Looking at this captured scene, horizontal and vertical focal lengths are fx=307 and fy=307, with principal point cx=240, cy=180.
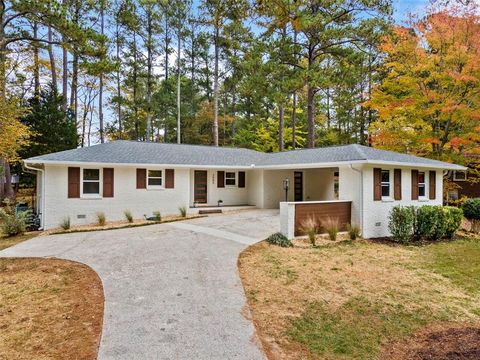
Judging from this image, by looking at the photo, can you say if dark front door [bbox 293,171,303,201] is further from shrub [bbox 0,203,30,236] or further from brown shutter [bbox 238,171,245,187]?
shrub [bbox 0,203,30,236]

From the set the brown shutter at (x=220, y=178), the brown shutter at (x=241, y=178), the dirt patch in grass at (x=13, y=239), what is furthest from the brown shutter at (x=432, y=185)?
the dirt patch in grass at (x=13, y=239)

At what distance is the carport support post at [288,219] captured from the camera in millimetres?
10070

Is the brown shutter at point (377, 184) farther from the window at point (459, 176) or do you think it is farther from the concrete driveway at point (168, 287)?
the window at point (459, 176)

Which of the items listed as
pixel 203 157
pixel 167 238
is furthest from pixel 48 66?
pixel 167 238

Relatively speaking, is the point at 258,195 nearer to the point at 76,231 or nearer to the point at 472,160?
the point at 76,231

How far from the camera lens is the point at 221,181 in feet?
57.0

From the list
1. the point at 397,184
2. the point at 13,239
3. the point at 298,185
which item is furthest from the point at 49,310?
the point at 298,185

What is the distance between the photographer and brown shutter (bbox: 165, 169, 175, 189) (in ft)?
49.2

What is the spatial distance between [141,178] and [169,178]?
1356 millimetres

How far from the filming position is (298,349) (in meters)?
3.89

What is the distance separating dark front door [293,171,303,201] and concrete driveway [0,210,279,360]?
7.19 meters

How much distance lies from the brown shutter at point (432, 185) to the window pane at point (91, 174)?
48.6 ft

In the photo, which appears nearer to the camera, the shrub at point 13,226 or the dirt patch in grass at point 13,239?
the dirt patch in grass at point 13,239

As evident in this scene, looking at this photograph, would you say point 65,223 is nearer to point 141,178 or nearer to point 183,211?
point 141,178
